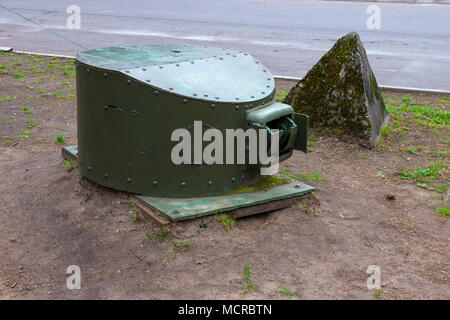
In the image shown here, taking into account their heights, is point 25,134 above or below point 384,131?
below

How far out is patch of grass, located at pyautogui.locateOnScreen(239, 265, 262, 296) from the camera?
3.49m

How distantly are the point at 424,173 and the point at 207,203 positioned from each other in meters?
2.43

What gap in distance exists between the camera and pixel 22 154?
5.80 meters

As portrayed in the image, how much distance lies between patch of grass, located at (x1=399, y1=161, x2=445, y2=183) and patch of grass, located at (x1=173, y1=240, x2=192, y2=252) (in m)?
2.47

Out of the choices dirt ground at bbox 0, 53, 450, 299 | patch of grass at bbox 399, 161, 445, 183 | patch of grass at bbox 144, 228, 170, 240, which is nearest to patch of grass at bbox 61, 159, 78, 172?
dirt ground at bbox 0, 53, 450, 299

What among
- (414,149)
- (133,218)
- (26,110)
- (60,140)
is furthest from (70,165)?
(414,149)

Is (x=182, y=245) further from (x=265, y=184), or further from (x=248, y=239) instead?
(x=265, y=184)

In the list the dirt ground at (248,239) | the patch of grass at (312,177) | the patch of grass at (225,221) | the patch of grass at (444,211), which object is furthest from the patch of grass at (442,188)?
the patch of grass at (225,221)

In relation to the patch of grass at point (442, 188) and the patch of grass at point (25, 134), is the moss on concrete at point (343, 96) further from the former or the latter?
the patch of grass at point (25, 134)

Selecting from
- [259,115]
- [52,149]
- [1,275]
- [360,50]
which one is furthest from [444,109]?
[1,275]

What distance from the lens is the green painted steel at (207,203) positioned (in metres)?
3.98

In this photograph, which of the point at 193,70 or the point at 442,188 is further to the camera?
the point at 442,188

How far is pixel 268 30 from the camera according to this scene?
12.6m

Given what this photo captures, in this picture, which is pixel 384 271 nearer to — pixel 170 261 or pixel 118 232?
pixel 170 261
